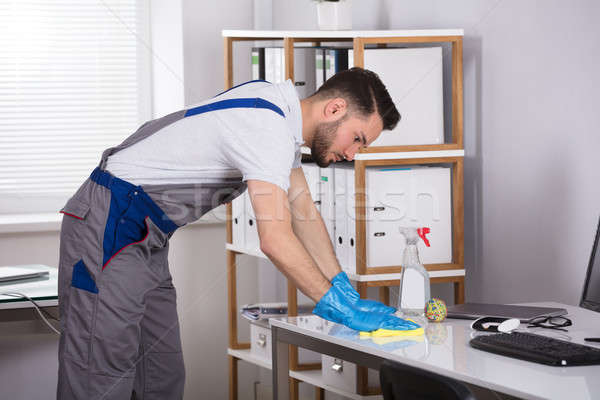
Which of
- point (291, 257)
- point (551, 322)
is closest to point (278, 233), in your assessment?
point (291, 257)

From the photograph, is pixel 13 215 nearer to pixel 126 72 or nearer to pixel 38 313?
pixel 126 72

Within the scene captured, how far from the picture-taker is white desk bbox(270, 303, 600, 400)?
1280mm

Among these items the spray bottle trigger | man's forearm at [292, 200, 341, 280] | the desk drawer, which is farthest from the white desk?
the desk drawer

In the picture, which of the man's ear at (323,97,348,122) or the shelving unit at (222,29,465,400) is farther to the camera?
the shelving unit at (222,29,465,400)

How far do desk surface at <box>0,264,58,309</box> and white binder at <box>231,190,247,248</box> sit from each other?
70cm

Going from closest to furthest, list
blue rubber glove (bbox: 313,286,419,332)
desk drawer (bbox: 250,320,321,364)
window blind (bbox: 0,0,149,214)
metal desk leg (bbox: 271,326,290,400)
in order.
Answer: blue rubber glove (bbox: 313,286,419,332) → metal desk leg (bbox: 271,326,290,400) → desk drawer (bbox: 250,320,321,364) → window blind (bbox: 0,0,149,214)

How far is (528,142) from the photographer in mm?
2123

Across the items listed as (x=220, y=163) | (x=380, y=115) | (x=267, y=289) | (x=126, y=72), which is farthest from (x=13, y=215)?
(x=380, y=115)

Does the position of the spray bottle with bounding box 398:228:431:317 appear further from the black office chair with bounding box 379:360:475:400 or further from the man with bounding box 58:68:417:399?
the black office chair with bounding box 379:360:475:400

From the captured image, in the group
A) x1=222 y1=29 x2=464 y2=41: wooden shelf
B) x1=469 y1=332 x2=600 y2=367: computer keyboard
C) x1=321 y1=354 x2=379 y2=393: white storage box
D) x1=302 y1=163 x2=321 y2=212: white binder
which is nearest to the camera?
x1=469 y1=332 x2=600 y2=367: computer keyboard

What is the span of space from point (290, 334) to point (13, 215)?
1.84 metres

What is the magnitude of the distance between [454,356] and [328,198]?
3.45 ft

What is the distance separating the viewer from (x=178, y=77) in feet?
10.6

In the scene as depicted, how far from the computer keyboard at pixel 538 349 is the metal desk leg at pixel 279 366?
1.77 feet
